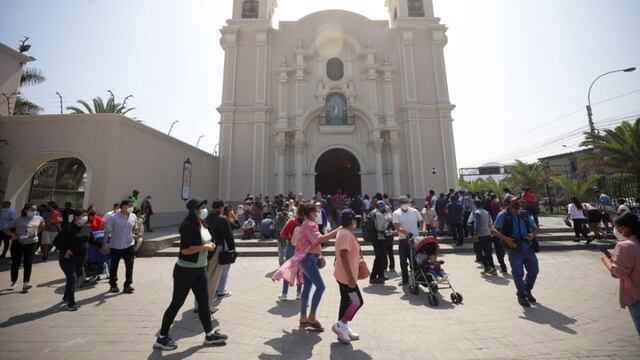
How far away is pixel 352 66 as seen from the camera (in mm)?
18094

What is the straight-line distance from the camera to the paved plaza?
298cm

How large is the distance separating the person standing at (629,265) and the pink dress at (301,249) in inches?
124

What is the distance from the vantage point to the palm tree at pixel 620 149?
13766 millimetres

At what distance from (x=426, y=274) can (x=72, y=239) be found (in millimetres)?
6388

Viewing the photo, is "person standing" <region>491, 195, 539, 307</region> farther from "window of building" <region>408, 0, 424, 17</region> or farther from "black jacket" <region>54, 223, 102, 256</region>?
"window of building" <region>408, 0, 424, 17</region>

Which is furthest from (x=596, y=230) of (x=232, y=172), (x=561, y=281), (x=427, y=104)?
(x=232, y=172)

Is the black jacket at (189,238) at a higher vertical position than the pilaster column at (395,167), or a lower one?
lower

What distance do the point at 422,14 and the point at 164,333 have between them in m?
23.6

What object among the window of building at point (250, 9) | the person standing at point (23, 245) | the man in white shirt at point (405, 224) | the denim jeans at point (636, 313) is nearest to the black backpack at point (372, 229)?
the man in white shirt at point (405, 224)

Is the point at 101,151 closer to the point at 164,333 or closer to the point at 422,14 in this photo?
the point at 164,333

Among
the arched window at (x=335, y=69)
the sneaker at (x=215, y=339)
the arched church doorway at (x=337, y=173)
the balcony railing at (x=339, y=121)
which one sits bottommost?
the sneaker at (x=215, y=339)

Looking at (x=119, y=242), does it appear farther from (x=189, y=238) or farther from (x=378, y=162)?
(x=378, y=162)

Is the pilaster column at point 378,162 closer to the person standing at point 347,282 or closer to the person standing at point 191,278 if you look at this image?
the person standing at point 347,282

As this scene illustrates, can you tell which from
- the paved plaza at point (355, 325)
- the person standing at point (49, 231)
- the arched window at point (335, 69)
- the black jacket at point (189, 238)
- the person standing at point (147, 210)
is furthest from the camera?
the arched window at point (335, 69)
